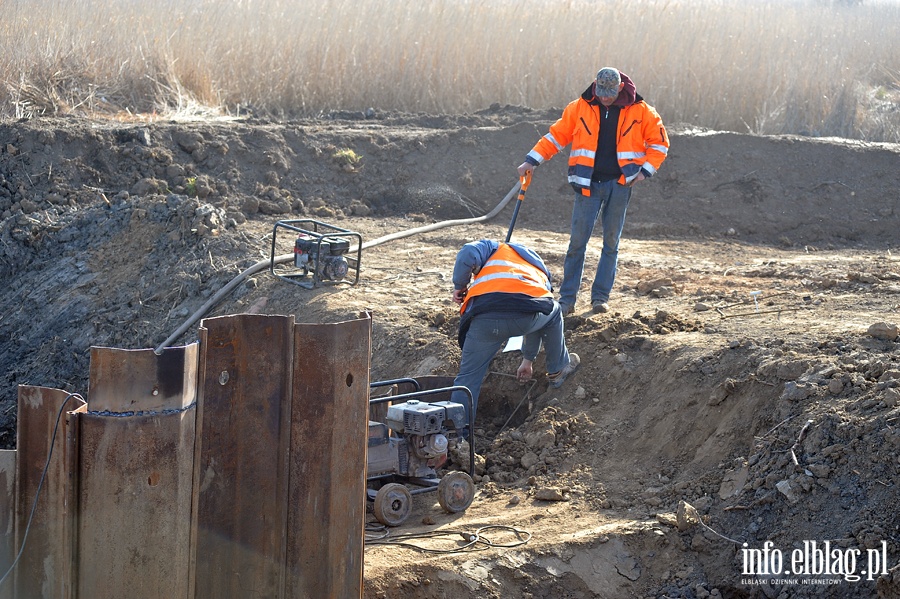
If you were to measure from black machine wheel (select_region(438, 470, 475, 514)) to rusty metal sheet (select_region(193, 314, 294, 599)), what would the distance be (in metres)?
1.95

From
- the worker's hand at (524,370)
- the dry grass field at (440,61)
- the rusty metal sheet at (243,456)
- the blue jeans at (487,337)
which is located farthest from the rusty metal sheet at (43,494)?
the dry grass field at (440,61)

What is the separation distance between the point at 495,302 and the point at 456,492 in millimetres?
1329

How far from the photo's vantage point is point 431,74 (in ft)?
52.2

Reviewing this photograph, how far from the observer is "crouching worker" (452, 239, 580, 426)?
615 centimetres

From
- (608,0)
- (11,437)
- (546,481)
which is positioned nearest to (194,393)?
(546,481)

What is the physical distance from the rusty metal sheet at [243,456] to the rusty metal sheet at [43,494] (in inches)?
19.3

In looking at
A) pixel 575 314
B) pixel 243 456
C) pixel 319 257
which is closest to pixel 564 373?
pixel 575 314

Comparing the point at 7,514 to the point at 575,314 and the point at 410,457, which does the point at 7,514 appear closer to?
the point at 410,457

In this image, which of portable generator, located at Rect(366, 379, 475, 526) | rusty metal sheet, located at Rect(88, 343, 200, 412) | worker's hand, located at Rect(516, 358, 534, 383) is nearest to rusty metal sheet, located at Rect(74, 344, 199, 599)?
rusty metal sheet, located at Rect(88, 343, 200, 412)

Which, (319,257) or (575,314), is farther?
(319,257)

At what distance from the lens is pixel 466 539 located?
16.6 feet

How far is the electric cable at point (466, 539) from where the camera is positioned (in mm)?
4898

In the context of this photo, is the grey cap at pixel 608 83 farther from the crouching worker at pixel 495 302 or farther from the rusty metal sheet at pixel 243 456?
the rusty metal sheet at pixel 243 456

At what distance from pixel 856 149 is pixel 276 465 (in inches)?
490
